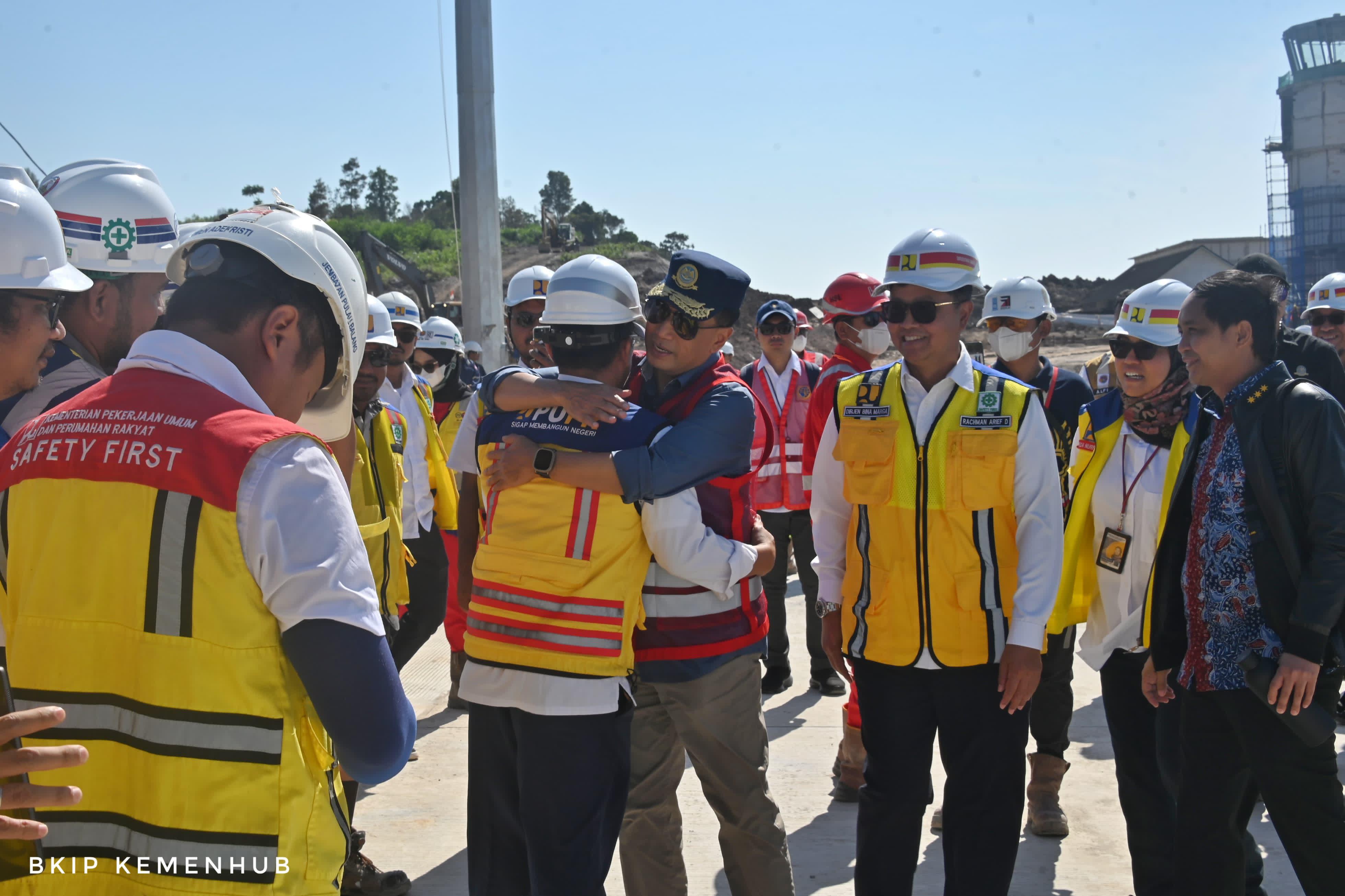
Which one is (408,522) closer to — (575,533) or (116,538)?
(575,533)

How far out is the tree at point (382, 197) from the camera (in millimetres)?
64000

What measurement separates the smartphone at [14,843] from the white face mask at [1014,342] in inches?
190

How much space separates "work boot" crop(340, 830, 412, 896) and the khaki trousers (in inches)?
46.8

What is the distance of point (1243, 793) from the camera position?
3.15 m

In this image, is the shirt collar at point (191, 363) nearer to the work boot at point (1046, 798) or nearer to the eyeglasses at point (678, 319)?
the eyeglasses at point (678, 319)

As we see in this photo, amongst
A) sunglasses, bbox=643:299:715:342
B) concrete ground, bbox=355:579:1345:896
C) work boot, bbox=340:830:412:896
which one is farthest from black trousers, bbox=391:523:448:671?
sunglasses, bbox=643:299:715:342

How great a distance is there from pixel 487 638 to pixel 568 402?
73cm

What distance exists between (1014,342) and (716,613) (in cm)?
297

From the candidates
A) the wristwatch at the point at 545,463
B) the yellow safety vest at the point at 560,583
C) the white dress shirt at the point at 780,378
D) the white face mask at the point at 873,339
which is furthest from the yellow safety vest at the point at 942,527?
the white dress shirt at the point at 780,378

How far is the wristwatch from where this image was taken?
282 cm

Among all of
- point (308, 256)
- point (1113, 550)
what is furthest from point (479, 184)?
point (308, 256)

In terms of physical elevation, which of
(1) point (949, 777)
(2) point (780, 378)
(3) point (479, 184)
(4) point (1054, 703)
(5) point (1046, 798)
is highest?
(3) point (479, 184)

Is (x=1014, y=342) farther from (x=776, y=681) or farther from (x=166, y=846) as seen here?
(x=166, y=846)

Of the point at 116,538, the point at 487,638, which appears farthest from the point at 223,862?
the point at 487,638
